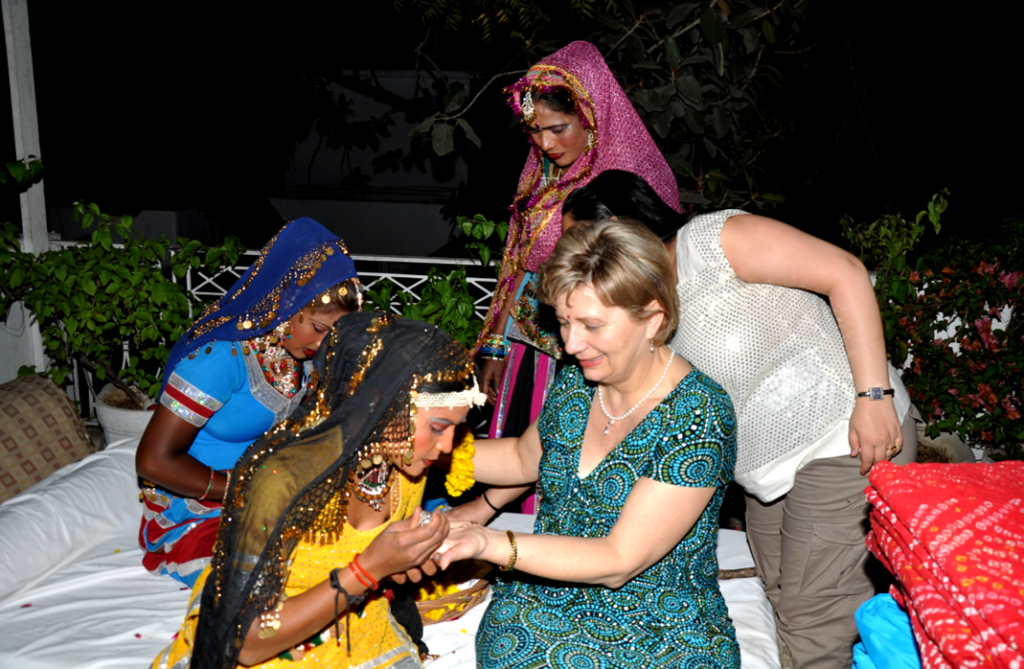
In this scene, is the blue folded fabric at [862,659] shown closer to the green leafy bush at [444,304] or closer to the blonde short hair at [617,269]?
the blonde short hair at [617,269]

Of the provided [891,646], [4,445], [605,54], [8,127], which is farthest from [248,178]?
[891,646]

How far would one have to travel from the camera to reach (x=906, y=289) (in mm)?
4273

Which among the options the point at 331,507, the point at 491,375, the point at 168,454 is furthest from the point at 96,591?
the point at 491,375

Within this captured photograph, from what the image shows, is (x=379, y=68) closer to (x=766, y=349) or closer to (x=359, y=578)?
(x=766, y=349)

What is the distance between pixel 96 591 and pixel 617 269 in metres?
1.96

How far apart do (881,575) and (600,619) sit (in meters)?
1.06

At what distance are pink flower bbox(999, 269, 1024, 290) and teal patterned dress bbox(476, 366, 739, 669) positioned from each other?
9.30 feet

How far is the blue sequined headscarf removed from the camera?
99.7 inches

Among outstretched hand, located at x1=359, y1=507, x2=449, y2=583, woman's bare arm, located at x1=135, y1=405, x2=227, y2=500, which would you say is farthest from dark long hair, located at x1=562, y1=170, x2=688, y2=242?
woman's bare arm, located at x1=135, y1=405, x2=227, y2=500

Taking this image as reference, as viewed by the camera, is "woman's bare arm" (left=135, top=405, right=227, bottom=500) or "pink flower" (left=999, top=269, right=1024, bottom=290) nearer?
"woman's bare arm" (left=135, top=405, right=227, bottom=500)

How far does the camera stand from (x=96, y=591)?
2.49 metres

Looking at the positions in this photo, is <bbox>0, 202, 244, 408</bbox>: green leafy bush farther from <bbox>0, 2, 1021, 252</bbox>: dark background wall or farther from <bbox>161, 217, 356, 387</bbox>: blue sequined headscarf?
<bbox>161, 217, 356, 387</bbox>: blue sequined headscarf

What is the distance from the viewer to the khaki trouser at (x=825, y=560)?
2.33m

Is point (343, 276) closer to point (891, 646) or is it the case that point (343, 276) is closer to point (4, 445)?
point (4, 445)
